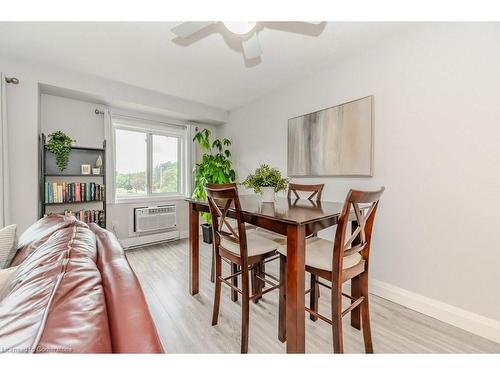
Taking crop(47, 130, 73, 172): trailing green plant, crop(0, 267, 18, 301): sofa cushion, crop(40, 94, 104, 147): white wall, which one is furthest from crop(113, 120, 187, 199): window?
crop(0, 267, 18, 301): sofa cushion

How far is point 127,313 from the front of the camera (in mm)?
549

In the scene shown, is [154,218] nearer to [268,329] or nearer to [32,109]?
[32,109]

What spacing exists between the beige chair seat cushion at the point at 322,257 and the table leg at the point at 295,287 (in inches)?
5.8

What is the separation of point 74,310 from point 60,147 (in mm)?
3061

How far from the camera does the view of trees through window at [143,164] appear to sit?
11.7 ft

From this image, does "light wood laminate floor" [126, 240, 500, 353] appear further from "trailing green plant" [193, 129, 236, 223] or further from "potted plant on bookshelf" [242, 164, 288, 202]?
"trailing green plant" [193, 129, 236, 223]

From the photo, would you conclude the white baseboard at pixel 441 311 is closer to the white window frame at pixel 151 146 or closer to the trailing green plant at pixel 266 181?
the trailing green plant at pixel 266 181

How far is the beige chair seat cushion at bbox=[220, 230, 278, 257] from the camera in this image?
1.52 metres

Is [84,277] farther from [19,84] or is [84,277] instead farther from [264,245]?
[19,84]

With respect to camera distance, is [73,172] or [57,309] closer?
[57,309]

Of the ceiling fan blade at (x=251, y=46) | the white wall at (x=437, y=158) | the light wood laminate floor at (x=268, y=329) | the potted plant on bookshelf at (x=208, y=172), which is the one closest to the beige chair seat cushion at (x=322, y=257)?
the light wood laminate floor at (x=268, y=329)

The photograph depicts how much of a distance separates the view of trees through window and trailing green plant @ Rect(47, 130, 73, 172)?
2.42 feet

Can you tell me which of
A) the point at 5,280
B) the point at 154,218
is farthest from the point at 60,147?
the point at 5,280
